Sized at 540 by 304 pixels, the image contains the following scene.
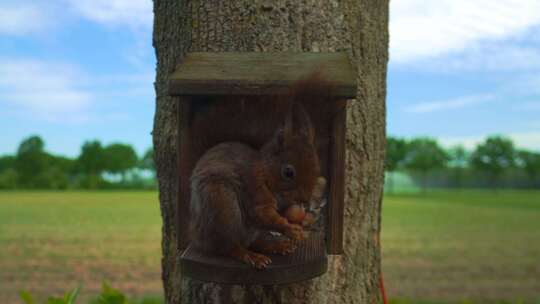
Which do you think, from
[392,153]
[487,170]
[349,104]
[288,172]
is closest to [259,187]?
[288,172]

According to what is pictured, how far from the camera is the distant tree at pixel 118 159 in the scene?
3606 centimetres

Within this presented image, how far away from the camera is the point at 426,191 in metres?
43.7

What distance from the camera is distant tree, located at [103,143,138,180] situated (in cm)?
3606

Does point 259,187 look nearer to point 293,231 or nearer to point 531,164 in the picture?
point 293,231

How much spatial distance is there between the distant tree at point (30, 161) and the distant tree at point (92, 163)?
9.14 feet

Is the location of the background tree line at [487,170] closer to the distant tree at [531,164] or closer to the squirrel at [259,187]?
the distant tree at [531,164]

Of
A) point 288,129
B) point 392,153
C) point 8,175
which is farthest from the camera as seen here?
point 8,175

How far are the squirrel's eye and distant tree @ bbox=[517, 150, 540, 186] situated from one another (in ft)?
169

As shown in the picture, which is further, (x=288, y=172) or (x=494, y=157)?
(x=494, y=157)

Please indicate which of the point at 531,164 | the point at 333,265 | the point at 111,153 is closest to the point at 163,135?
the point at 333,265

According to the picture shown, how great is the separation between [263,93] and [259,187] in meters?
0.32

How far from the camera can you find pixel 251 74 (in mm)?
1632

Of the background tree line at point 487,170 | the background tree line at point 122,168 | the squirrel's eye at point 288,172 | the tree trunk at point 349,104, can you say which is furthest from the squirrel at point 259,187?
the background tree line at point 487,170

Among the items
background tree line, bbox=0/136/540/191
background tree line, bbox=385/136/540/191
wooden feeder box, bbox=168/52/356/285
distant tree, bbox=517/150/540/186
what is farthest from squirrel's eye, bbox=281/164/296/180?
distant tree, bbox=517/150/540/186
